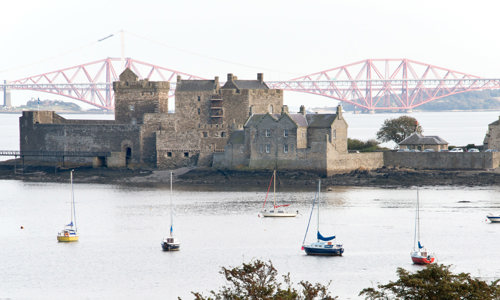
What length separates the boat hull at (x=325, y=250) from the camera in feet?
94.1

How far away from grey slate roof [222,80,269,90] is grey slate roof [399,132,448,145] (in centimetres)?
747

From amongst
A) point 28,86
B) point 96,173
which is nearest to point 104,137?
point 96,173

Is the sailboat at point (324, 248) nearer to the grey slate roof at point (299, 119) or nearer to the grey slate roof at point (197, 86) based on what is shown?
the grey slate roof at point (299, 119)

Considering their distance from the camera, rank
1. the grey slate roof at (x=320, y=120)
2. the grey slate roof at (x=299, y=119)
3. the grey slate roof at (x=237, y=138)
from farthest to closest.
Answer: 1. the grey slate roof at (x=237, y=138)
2. the grey slate roof at (x=320, y=120)
3. the grey slate roof at (x=299, y=119)

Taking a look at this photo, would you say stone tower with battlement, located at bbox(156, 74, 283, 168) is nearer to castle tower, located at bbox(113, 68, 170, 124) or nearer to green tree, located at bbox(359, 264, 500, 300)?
castle tower, located at bbox(113, 68, 170, 124)

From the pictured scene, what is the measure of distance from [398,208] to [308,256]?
10079 millimetres

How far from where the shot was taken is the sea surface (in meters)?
25.6

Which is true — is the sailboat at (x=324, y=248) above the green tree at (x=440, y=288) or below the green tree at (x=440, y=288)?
below

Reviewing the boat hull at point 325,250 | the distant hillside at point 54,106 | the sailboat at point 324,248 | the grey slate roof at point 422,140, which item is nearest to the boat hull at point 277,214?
the sailboat at point 324,248

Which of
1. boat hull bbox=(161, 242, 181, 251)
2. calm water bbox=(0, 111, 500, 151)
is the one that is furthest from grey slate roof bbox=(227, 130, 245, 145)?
calm water bbox=(0, 111, 500, 151)

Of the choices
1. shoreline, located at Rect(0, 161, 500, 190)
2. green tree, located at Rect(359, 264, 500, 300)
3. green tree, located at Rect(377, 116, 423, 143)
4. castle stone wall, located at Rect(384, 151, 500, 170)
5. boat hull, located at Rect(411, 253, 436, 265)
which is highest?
green tree, located at Rect(377, 116, 423, 143)

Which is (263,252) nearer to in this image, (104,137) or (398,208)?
(398,208)

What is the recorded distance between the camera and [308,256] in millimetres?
28750

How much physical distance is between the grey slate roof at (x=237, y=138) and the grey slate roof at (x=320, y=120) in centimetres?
314
